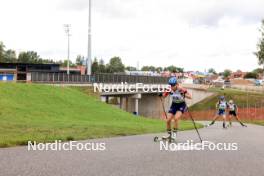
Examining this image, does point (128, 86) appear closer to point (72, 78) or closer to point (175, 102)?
point (72, 78)

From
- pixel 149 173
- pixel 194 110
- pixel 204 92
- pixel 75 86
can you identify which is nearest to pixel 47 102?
pixel 75 86

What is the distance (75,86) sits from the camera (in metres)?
54.8

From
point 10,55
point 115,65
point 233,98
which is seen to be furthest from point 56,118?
point 115,65

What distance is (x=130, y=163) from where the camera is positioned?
979 centimetres

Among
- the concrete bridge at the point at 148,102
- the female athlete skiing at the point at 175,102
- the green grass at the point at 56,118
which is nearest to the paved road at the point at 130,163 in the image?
the female athlete skiing at the point at 175,102

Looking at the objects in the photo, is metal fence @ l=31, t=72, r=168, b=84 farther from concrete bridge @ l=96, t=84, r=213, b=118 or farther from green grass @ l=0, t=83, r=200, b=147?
green grass @ l=0, t=83, r=200, b=147

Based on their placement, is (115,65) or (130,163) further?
(115,65)

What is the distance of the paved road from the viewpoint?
860 cm

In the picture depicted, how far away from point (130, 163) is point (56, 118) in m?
19.9

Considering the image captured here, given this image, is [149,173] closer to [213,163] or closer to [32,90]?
[213,163]

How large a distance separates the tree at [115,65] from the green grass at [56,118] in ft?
435

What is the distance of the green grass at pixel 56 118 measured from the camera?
54.4ft

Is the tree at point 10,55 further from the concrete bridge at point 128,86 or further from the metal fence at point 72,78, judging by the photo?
the metal fence at point 72,78

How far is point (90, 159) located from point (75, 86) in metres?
45.0
